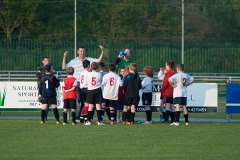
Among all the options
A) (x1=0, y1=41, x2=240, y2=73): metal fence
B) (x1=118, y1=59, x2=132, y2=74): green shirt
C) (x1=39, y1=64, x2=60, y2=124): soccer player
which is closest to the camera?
(x1=39, y1=64, x2=60, y2=124): soccer player

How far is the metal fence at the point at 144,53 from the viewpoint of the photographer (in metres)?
37.7

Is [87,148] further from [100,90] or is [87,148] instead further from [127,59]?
[127,59]

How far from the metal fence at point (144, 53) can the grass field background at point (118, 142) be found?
19418 millimetres

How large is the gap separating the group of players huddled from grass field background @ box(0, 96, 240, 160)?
65cm

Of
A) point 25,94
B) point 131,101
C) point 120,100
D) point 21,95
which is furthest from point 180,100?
point 21,95

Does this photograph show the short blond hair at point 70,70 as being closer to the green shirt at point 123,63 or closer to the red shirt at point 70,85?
the red shirt at point 70,85

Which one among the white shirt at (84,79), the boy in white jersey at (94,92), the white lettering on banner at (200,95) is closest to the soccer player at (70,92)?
the white shirt at (84,79)

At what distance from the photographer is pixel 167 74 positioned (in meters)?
19.5

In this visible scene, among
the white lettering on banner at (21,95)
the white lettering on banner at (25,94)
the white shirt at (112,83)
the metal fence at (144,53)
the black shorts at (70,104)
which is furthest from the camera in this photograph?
the metal fence at (144,53)

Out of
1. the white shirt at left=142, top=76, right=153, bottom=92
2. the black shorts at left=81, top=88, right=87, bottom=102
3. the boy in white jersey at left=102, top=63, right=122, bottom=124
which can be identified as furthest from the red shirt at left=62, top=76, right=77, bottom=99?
the white shirt at left=142, top=76, right=153, bottom=92

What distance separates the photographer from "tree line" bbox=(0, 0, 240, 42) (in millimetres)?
48500

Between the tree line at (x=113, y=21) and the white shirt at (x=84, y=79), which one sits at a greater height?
the tree line at (x=113, y=21)

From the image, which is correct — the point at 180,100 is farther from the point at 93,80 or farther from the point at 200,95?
the point at 200,95

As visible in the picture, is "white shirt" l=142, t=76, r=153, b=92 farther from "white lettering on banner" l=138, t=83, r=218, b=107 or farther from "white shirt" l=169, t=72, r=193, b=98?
"white lettering on banner" l=138, t=83, r=218, b=107
